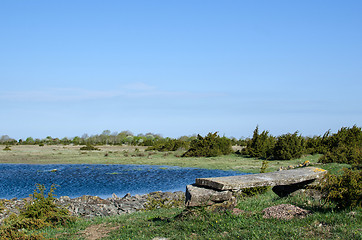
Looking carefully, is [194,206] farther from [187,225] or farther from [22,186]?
[22,186]

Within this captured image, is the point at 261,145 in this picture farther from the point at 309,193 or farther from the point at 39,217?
the point at 39,217

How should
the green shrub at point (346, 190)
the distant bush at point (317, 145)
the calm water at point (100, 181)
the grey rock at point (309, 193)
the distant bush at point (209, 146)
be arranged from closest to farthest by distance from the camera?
the green shrub at point (346, 190)
the grey rock at point (309, 193)
the calm water at point (100, 181)
the distant bush at point (317, 145)
the distant bush at point (209, 146)

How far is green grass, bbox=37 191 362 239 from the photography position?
23.6 feet

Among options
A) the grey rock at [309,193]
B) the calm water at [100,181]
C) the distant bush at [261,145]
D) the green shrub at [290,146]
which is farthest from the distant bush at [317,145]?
the grey rock at [309,193]

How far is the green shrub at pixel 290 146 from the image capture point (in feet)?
116

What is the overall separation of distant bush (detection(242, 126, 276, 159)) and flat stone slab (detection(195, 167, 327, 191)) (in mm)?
27985

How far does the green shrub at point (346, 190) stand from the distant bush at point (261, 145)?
29856 mm

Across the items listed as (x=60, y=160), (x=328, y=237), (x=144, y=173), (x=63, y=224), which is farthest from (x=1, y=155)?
(x=328, y=237)

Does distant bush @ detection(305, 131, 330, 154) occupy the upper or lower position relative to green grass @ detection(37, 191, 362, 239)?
upper

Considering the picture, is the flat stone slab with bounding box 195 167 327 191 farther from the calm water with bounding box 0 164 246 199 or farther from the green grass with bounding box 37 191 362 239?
the calm water with bounding box 0 164 246 199

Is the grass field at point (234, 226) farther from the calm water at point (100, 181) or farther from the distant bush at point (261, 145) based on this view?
the distant bush at point (261, 145)

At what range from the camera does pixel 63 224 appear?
11.0 m

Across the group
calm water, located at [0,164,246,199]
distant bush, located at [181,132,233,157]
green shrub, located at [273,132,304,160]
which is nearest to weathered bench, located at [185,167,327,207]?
calm water, located at [0,164,246,199]

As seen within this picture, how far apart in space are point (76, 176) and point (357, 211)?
24.3 m
